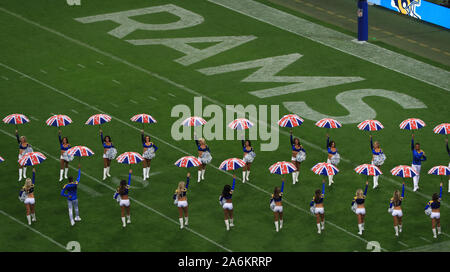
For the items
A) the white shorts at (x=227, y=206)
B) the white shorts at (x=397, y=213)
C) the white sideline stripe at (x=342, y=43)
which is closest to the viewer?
the white shorts at (x=397, y=213)

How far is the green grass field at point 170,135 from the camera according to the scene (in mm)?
38750

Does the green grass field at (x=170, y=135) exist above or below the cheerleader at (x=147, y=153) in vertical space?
below

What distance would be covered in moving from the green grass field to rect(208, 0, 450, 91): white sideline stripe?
21.8 inches

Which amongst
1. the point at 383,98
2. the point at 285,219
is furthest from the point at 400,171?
the point at 383,98

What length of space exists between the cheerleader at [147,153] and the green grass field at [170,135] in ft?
1.37

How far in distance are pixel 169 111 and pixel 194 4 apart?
52.1 ft

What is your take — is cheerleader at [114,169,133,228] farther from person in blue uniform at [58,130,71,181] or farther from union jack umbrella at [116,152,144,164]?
person in blue uniform at [58,130,71,181]

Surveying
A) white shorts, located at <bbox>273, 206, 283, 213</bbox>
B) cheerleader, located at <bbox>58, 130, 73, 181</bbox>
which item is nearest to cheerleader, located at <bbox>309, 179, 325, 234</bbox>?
white shorts, located at <bbox>273, 206, 283, 213</bbox>

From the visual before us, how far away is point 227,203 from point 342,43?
22.7 meters

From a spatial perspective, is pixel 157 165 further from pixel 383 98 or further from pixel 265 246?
pixel 383 98

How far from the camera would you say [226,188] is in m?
37.9

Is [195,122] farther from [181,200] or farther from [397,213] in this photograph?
[397,213]

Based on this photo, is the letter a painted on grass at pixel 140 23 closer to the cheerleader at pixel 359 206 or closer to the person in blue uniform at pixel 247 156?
the person in blue uniform at pixel 247 156

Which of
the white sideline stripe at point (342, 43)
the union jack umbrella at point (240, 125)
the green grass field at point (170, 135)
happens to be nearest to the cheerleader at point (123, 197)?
the green grass field at point (170, 135)
